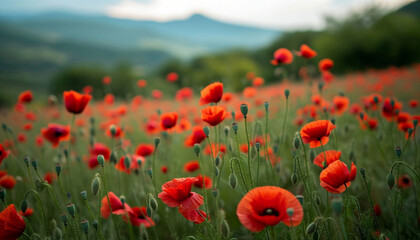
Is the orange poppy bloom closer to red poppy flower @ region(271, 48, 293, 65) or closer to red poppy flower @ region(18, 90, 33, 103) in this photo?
red poppy flower @ region(271, 48, 293, 65)

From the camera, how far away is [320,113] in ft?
8.00

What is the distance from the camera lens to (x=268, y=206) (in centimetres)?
86

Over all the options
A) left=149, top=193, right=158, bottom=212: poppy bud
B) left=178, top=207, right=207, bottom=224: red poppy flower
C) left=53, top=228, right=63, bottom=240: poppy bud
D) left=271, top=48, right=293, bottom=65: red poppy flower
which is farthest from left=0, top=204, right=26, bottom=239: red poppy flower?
left=271, top=48, right=293, bottom=65: red poppy flower

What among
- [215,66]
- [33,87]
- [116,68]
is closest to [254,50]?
[215,66]

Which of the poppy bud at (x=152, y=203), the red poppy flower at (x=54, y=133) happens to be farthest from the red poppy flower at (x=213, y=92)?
the red poppy flower at (x=54, y=133)

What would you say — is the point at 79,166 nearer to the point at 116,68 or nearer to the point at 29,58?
the point at 116,68

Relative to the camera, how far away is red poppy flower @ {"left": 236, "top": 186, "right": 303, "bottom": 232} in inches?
31.3

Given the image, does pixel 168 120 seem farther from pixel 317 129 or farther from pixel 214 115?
pixel 317 129

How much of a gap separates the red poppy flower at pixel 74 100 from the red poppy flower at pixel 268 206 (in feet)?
4.34

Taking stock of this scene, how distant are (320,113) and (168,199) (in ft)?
6.18

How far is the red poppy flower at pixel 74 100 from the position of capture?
1.67m

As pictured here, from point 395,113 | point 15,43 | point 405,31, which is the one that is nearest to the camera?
point 395,113

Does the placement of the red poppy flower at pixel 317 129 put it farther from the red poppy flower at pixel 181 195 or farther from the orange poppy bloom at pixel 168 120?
the orange poppy bloom at pixel 168 120

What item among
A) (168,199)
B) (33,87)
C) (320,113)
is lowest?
(33,87)
